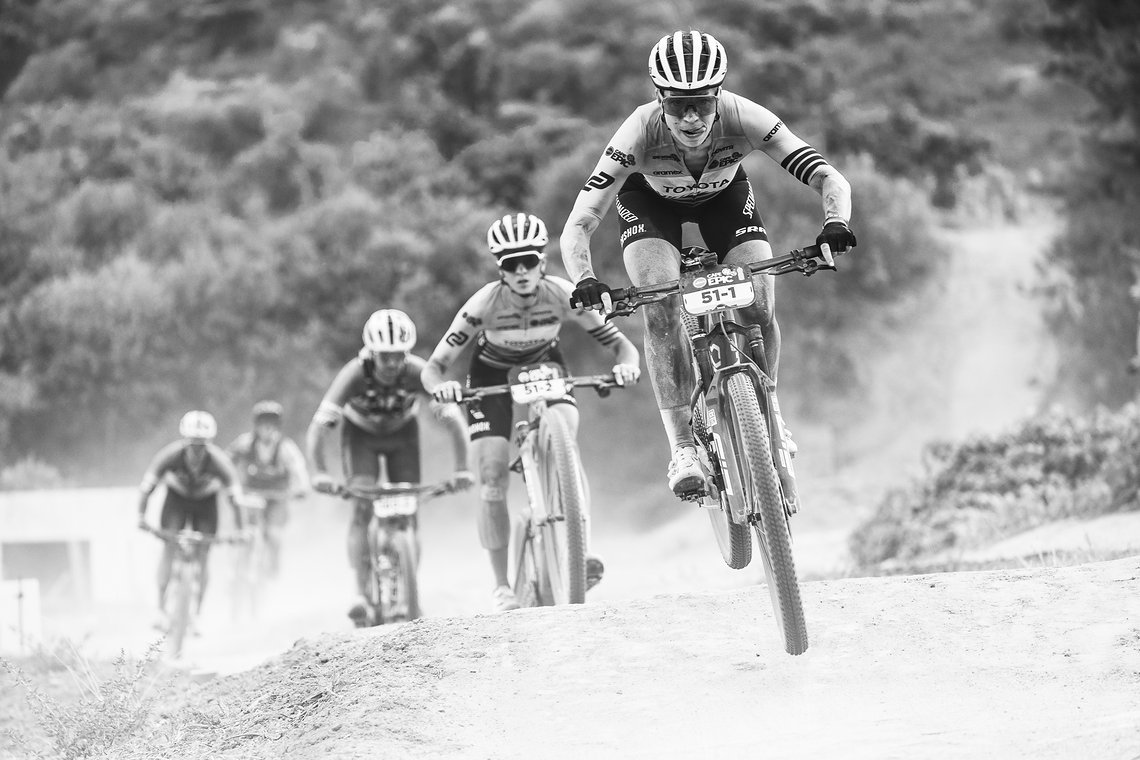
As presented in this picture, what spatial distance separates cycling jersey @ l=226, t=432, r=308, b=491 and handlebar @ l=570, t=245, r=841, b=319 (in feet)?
40.0

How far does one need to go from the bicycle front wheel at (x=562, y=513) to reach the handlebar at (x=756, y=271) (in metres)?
1.95

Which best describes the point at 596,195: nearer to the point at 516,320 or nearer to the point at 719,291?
the point at 719,291

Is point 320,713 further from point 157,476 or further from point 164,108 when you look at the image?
point 164,108

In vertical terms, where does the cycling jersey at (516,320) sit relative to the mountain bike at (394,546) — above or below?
above

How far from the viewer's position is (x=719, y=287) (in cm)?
621

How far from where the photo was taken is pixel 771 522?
6.00 metres

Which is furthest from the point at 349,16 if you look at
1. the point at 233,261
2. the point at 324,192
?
the point at 233,261

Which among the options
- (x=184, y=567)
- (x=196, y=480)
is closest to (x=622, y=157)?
(x=184, y=567)

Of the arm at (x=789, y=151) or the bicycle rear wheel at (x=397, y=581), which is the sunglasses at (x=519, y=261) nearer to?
the bicycle rear wheel at (x=397, y=581)

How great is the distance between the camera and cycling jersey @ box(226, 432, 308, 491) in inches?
707

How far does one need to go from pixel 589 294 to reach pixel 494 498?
324 cm

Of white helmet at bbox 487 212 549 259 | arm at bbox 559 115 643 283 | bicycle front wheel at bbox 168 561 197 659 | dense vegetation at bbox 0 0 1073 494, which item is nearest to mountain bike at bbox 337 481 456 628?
white helmet at bbox 487 212 549 259

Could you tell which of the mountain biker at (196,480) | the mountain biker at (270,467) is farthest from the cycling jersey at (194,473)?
the mountain biker at (270,467)

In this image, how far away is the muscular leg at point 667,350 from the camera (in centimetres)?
671
